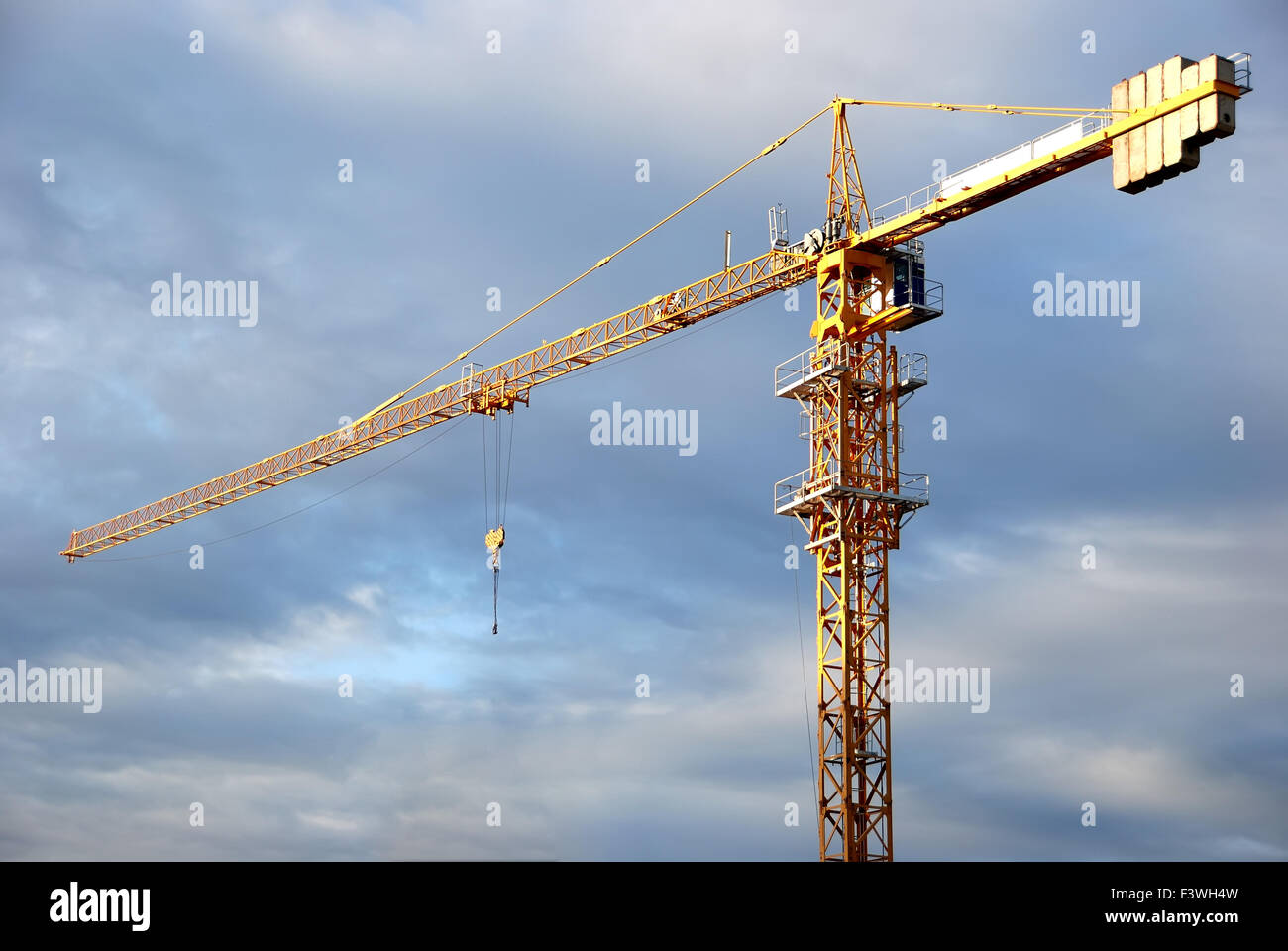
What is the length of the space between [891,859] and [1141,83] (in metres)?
36.9

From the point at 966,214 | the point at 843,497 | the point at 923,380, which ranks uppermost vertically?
the point at 966,214

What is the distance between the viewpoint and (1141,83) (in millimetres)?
80875

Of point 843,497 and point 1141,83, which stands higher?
point 1141,83

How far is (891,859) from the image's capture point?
8400 centimetres
